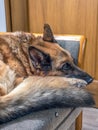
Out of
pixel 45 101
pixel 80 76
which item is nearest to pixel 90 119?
pixel 80 76

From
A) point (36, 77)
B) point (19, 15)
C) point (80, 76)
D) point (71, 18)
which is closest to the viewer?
point (36, 77)

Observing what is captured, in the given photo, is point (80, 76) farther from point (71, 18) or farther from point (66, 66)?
point (71, 18)

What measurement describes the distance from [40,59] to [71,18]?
3.43ft

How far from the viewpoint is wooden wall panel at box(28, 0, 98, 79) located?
220 cm

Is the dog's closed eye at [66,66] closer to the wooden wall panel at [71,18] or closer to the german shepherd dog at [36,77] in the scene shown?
the german shepherd dog at [36,77]

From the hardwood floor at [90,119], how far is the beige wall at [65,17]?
357 millimetres

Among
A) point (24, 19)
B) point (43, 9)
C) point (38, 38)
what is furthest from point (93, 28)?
point (38, 38)

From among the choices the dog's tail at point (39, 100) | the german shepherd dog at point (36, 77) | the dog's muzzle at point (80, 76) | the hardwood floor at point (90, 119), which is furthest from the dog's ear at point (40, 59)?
the hardwood floor at point (90, 119)

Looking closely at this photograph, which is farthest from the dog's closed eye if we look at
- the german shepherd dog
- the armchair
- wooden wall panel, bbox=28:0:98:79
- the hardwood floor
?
wooden wall panel, bbox=28:0:98:79

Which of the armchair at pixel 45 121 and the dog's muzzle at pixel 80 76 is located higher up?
the dog's muzzle at pixel 80 76

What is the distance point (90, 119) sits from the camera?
6.64ft

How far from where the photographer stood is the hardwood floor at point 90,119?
1902 mm

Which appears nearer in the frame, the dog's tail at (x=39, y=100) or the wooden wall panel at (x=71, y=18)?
the dog's tail at (x=39, y=100)

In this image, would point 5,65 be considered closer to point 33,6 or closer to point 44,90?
point 44,90
